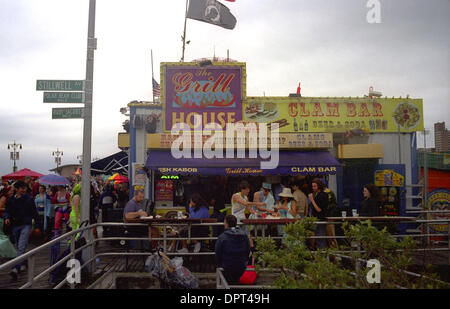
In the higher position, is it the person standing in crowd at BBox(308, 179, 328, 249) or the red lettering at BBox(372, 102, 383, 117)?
the red lettering at BBox(372, 102, 383, 117)

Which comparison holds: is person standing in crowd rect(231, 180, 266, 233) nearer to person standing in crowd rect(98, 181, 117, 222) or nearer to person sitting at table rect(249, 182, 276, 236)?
person sitting at table rect(249, 182, 276, 236)

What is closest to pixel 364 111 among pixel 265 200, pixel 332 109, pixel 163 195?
pixel 332 109

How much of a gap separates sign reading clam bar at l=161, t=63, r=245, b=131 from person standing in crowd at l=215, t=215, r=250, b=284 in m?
6.91

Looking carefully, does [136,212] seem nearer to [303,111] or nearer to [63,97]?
[63,97]

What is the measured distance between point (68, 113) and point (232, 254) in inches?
177

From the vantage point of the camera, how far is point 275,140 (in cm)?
1124

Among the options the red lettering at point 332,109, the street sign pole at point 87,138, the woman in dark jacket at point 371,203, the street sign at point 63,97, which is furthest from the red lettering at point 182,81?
the woman in dark jacket at point 371,203

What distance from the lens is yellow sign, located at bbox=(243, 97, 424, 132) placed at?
12.2 m

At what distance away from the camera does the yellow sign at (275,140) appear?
11.0 meters

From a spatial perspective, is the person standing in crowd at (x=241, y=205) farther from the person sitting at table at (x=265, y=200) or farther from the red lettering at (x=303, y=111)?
the red lettering at (x=303, y=111)

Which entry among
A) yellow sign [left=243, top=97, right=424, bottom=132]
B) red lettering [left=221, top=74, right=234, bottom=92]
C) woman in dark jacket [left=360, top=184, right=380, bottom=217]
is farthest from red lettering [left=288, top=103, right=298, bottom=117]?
woman in dark jacket [left=360, top=184, right=380, bottom=217]

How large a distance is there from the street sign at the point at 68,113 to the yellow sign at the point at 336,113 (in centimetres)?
617

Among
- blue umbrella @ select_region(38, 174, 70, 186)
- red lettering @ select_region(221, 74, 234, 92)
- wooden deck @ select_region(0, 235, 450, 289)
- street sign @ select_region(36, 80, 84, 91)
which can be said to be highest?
red lettering @ select_region(221, 74, 234, 92)
